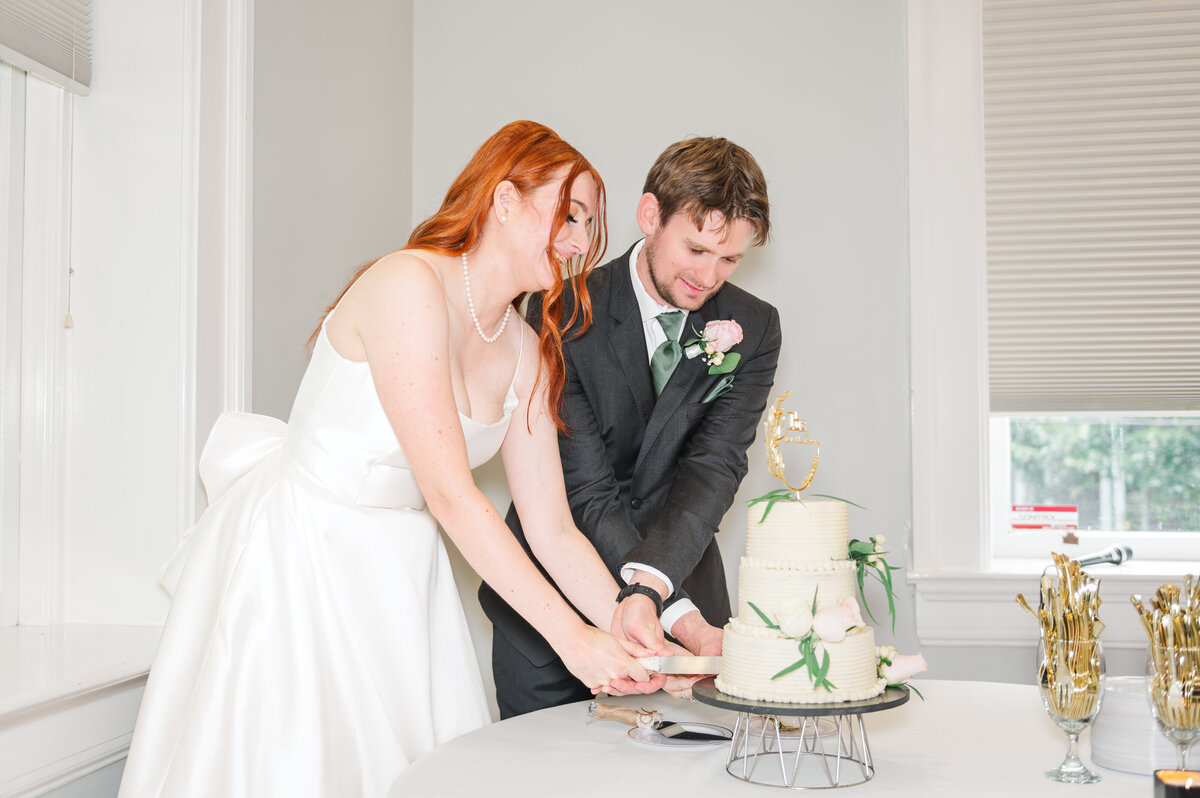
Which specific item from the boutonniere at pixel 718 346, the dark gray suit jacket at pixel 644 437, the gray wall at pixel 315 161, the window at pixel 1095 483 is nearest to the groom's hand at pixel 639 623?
the dark gray suit jacket at pixel 644 437

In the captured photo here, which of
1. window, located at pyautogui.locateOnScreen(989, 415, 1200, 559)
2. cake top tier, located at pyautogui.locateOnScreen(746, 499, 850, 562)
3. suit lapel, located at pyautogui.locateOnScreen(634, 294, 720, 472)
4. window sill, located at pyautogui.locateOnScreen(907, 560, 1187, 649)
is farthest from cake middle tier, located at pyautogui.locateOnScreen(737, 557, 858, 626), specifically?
window, located at pyautogui.locateOnScreen(989, 415, 1200, 559)

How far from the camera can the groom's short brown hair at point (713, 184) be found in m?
2.17

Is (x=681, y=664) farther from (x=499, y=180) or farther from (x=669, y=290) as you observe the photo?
(x=669, y=290)

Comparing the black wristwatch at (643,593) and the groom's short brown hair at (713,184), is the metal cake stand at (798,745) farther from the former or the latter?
the groom's short brown hair at (713,184)

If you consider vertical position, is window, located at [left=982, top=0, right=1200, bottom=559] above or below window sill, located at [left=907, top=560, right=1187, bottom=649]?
above

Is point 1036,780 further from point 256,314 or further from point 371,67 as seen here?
point 371,67

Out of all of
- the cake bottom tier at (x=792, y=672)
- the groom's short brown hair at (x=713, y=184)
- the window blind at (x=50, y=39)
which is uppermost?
the window blind at (x=50, y=39)

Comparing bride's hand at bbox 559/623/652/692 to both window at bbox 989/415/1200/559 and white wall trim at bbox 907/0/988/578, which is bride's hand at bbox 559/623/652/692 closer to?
white wall trim at bbox 907/0/988/578

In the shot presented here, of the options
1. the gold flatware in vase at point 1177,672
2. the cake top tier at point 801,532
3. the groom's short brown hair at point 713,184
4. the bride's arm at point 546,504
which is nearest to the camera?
the gold flatware in vase at point 1177,672

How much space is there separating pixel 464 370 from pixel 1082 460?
7.65 feet

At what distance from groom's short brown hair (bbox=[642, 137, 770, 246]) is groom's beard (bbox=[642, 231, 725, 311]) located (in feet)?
0.31

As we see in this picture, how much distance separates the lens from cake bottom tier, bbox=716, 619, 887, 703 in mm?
1328

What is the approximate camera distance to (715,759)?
1.49m

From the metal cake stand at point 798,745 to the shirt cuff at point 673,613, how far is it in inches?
16.9
